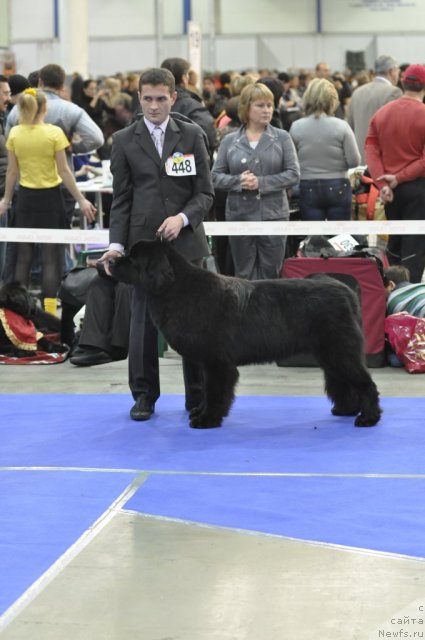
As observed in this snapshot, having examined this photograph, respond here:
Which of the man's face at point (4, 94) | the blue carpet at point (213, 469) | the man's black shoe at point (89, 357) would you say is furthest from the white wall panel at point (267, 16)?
the blue carpet at point (213, 469)

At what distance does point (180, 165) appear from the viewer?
557 cm

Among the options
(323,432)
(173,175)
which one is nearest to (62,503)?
(323,432)

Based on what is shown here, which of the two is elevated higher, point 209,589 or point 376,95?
point 376,95

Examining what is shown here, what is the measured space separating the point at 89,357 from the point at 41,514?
3.08 meters

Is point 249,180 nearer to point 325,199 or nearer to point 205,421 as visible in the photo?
point 325,199

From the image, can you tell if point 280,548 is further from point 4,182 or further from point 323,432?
point 4,182

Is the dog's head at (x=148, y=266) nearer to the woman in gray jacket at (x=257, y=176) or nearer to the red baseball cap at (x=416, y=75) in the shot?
the woman in gray jacket at (x=257, y=176)

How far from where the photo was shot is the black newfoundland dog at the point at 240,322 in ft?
17.3

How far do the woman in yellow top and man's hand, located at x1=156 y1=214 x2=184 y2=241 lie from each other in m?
2.60

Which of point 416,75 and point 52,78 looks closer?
point 416,75

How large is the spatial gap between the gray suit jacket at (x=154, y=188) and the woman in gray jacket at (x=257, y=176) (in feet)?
5.78

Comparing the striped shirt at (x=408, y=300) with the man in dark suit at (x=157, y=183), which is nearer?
the man in dark suit at (x=157, y=183)

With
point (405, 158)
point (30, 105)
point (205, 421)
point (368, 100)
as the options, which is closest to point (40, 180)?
point (30, 105)

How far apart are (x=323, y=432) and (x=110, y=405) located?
4.30 feet
